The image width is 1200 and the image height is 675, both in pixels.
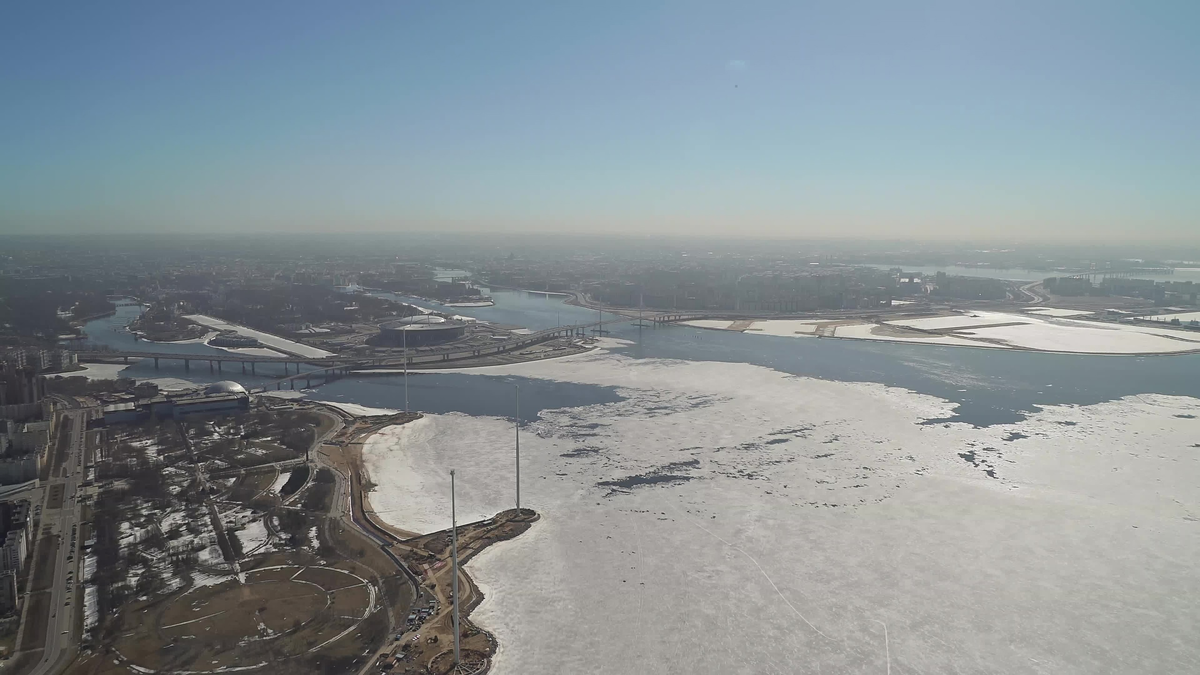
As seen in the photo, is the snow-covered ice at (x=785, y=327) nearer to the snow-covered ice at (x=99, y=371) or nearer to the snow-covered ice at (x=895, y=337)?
the snow-covered ice at (x=895, y=337)

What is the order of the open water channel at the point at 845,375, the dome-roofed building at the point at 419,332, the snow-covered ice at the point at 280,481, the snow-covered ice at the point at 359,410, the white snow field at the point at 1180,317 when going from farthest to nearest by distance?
the white snow field at the point at 1180,317
the dome-roofed building at the point at 419,332
the open water channel at the point at 845,375
the snow-covered ice at the point at 359,410
the snow-covered ice at the point at 280,481

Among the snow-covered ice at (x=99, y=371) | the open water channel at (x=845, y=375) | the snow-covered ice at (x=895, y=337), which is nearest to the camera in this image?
Result: the open water channel at (x=845, y=375)

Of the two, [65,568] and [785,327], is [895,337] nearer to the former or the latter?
[785,327]

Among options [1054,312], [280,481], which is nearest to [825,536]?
[280,481]

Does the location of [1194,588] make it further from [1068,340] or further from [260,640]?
[1068,340]

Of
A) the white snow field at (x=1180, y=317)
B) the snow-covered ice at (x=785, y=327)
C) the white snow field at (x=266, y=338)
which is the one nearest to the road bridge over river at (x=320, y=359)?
the white snow field at (x=266, y=338)

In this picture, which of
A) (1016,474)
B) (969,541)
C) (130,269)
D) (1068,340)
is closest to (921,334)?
(1068,340)

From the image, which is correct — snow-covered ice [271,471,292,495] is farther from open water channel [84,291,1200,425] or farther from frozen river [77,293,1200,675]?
open water channel [84,291,1200,425]
